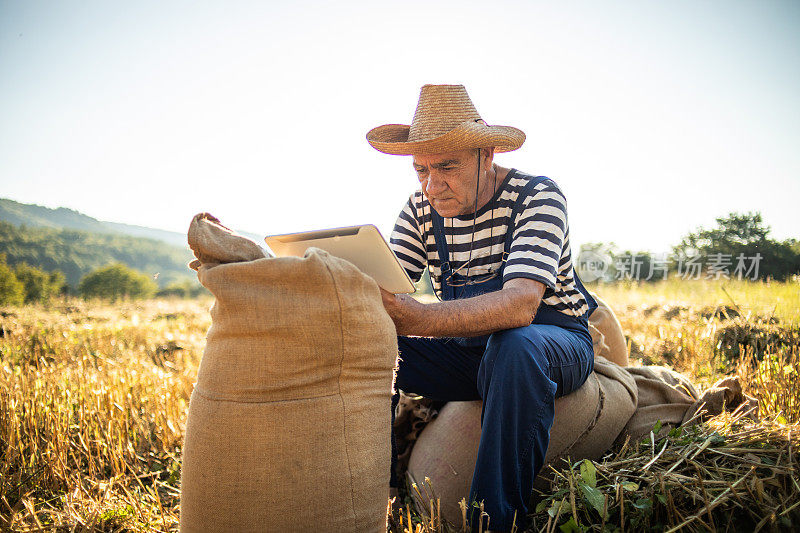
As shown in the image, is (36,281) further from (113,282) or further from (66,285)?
(113,282)

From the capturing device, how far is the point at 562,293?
2537 millimetres

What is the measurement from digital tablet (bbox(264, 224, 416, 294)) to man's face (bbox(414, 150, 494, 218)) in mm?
707

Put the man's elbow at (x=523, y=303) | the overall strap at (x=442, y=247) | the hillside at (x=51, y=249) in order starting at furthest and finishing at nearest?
the hillside at (x=51, y=249), the overall strap at (x=442, y=247), the man's elbow at (x=523, y=303)

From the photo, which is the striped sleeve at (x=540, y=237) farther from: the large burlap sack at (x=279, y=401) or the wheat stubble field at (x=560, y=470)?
the large burlap sack at (x=279, y=401)

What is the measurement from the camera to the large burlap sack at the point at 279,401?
1568mm

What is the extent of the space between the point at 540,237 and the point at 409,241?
82 centimetres

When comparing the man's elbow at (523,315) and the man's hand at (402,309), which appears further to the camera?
the man's elbow at (523,315)

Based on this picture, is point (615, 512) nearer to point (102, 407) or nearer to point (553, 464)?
point (553, 464)

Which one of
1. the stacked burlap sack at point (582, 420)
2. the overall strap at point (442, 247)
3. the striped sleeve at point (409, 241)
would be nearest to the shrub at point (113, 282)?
the striped sleeve at point (409, 241)

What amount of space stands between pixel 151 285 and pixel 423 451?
57929mm

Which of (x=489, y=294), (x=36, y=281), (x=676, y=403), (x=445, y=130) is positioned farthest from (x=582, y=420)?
(x=36, y=281)

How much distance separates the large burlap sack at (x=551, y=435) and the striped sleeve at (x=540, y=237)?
0.60 m

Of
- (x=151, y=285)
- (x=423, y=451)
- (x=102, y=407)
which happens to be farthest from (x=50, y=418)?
(x=151, y=285)
